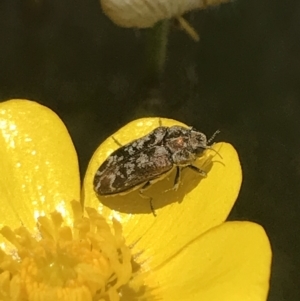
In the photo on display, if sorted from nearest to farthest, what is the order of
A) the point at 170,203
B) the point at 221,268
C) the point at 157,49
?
the point at 221,268 < the point at 170,203 < the point at 157,49

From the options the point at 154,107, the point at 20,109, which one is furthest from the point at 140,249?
the point at 154,107

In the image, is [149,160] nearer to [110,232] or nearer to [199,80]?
[110,232]

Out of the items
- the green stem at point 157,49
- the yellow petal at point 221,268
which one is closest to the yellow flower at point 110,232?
the yellow petal at point 221,268

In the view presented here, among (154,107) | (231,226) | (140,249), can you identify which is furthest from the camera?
(154,107)

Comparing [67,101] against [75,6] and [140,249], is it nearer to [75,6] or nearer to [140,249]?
[75,6]

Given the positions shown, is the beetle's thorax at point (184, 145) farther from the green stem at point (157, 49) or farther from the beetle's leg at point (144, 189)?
the green stem at point (157, 49)

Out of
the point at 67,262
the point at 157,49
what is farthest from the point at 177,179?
the point at 157,49

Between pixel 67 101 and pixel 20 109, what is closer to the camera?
pixel 20 109
